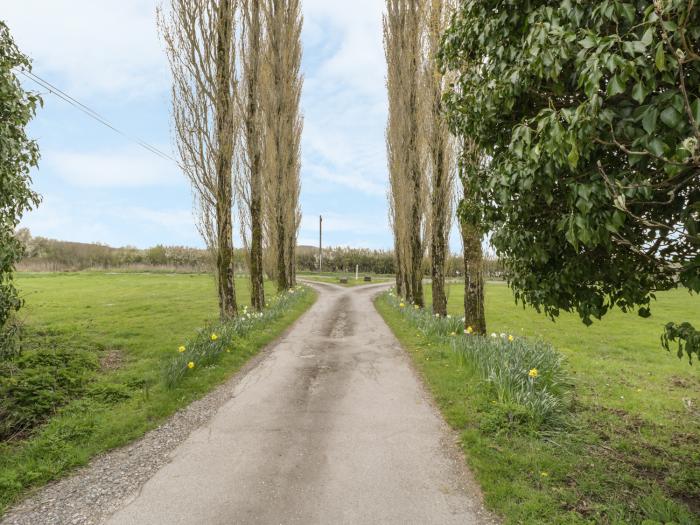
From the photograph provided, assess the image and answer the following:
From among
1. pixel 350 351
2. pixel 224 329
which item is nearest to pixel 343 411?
pixel 350 351

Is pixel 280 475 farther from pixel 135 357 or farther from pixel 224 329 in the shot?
pixel 135 357

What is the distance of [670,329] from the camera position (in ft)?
10.2

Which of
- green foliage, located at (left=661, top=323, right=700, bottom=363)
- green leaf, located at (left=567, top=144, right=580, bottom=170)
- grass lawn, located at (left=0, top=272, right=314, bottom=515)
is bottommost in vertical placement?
grass lawn, located at (left=0, top=272, right=314, bottom=515)

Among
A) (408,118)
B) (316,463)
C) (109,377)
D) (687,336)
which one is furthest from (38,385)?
(408,118)

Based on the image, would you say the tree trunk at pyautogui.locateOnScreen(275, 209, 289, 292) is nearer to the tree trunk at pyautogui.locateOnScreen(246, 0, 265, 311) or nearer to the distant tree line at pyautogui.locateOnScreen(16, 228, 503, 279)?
the tree trunk at pyautogui.locateOnScreen(246, 0, 265, 311)

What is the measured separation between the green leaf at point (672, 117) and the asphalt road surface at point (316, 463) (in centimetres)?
332

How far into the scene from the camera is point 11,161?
5.58 m

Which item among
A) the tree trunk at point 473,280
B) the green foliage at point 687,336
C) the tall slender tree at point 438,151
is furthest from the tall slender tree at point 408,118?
the green foliage at point 687,336

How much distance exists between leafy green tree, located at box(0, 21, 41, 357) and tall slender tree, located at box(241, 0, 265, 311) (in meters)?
8.27

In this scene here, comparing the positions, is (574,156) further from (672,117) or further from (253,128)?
(253,128)

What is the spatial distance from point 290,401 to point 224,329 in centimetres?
380

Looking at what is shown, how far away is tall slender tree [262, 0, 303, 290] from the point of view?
17594 mm

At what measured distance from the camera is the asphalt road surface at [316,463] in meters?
3.49

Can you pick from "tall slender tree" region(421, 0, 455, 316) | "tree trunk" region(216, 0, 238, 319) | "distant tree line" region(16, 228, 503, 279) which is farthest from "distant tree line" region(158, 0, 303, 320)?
"distant tree line" region(16, 228, 503, 279)
